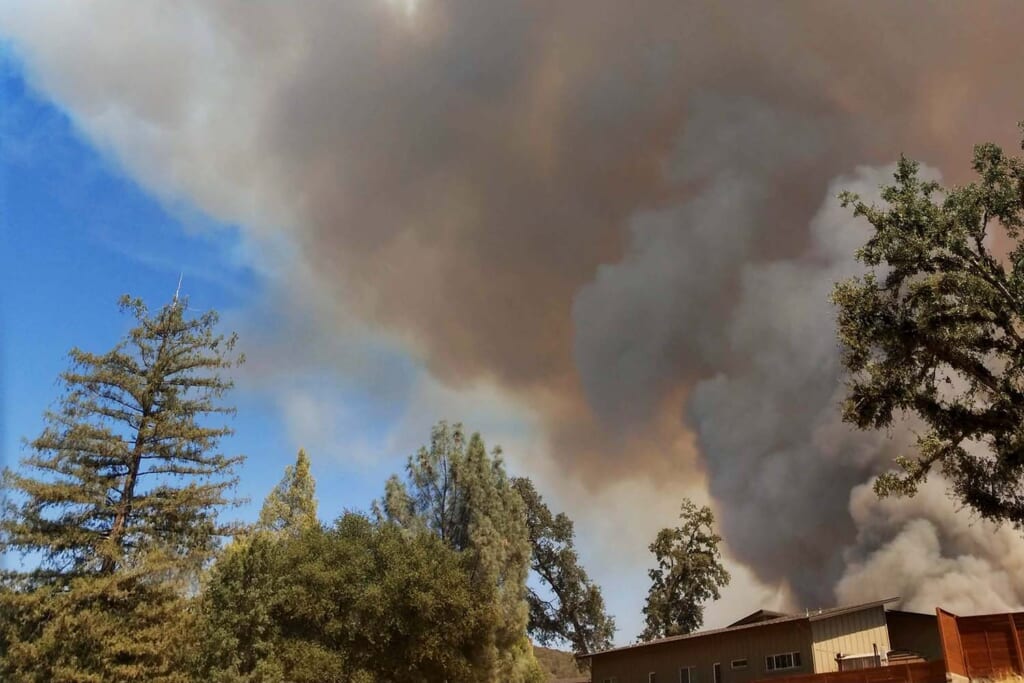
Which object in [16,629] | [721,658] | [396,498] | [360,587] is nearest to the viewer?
[16,629]

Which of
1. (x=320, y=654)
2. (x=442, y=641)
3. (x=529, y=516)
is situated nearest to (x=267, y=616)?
(x=320, y=654)

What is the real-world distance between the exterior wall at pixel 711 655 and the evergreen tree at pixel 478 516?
5137 millimetres

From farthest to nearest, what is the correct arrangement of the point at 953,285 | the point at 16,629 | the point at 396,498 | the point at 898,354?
the point at 396,498, the point at 16,629, the point at 898,354, the point at 953,285

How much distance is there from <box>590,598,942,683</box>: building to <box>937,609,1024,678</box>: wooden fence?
20.9ft

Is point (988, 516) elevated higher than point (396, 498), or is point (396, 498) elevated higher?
point (396, 498)

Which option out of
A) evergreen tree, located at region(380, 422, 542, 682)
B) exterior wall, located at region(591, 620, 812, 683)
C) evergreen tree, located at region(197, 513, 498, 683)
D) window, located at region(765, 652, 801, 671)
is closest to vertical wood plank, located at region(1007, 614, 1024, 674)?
exterior wall, located at region(591, 620, 812, 683)

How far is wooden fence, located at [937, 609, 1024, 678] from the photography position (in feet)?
75.6

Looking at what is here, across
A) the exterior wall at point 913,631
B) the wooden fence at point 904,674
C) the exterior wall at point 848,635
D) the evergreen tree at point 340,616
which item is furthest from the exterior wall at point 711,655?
the evergreen tree at point 340,616

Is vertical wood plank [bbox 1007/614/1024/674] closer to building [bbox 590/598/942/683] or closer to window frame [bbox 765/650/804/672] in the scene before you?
building [bbox 590/598/942/683]

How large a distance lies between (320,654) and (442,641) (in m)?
4.76

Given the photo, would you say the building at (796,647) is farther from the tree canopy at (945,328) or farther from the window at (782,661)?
the tree canopy at (945,328)

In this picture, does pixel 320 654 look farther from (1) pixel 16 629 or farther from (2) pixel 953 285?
(2) pixel 953 285

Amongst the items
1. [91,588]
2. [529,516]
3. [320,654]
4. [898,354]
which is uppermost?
[529,516]

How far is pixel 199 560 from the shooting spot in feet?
98.5
